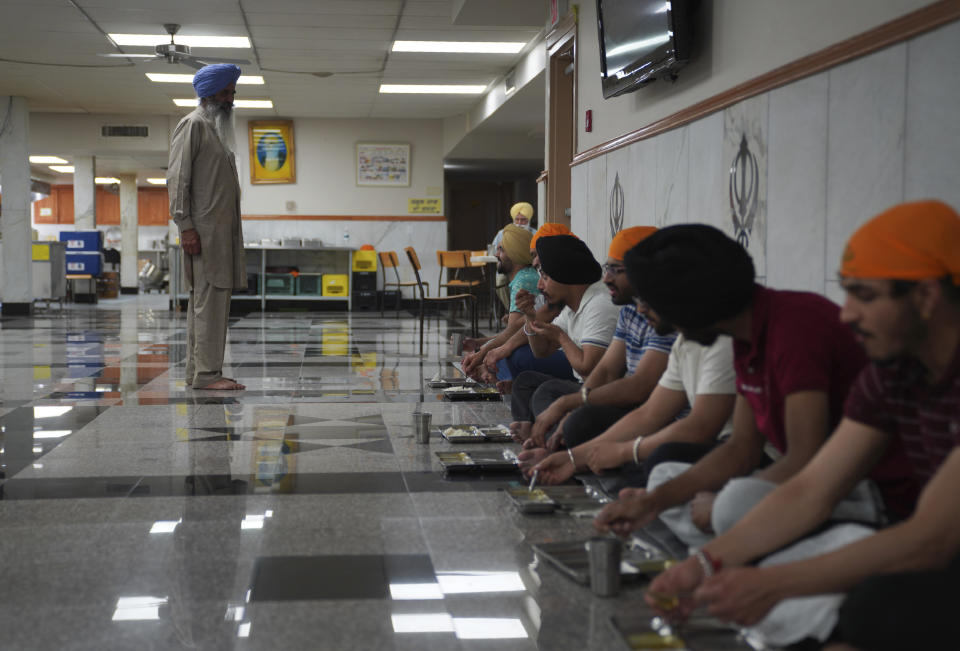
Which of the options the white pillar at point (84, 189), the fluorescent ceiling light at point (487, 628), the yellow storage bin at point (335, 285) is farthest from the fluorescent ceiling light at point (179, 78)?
the fluorescent ceiling light at point (487, 628)

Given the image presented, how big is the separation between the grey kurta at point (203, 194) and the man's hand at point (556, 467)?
284cm

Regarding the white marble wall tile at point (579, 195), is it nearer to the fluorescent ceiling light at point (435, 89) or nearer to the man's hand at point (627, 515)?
the man's hand at point (627, 515)

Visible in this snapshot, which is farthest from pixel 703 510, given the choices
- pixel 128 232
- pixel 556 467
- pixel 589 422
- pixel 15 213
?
pixel 128 232

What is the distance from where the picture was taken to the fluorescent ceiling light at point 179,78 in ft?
33.3

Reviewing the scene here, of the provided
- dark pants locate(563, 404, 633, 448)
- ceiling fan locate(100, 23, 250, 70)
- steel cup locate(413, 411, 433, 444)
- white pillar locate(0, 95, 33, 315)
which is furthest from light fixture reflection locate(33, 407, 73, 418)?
white pillar locate(0, 95, 33, 315)

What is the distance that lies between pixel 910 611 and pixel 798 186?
1.77 metres


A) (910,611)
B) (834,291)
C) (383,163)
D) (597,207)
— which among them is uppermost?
(383,163)

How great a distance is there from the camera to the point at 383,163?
13.4 metres

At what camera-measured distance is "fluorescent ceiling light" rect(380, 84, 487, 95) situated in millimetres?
10844

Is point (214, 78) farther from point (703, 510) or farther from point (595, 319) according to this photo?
point (703, 510)

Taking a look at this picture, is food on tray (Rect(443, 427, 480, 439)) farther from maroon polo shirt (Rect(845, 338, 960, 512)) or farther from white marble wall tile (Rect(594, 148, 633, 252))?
maroon polo shirt (Rect(845, 338, 960, 512))

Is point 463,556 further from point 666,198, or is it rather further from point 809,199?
point 666,198

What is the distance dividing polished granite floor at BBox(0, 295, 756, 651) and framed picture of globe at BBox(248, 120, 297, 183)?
8.57m

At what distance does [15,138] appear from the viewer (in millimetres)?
11406
